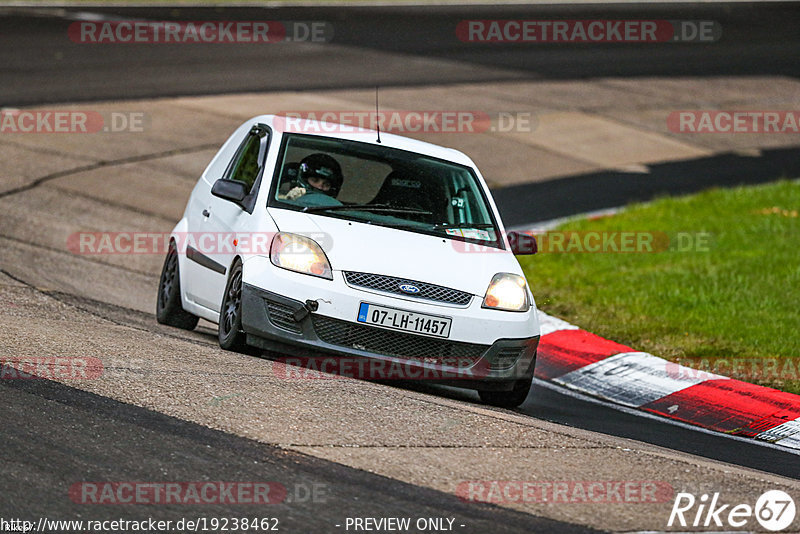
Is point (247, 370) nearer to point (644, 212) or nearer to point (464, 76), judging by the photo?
→ point (644, 212)

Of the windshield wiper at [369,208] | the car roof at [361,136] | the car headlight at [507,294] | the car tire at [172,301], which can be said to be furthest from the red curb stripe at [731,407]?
the car tire at [172,301]

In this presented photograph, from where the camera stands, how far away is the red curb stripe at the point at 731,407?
325 inches

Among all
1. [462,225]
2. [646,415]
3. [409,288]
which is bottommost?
[646,415]

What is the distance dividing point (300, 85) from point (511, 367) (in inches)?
567

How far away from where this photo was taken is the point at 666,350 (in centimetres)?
976

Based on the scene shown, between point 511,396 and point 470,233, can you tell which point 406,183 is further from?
point 511,396

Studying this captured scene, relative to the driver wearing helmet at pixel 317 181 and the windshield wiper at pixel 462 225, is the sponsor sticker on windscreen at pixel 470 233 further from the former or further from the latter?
the driver wearing helmet at pixel 317 181

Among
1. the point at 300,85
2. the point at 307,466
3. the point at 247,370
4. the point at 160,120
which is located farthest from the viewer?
the point at 300,85

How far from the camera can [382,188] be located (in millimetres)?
8562

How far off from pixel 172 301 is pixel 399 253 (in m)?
2.30

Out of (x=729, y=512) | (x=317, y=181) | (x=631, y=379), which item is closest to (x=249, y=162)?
(x=317, y=181)

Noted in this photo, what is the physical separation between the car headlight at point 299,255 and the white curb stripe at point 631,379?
2465 millimetres

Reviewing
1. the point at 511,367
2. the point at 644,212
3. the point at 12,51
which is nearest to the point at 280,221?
the point at 511,367

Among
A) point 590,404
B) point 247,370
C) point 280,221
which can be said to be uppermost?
point 280,221
